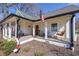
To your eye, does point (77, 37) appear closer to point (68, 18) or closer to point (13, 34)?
point (68, 18)

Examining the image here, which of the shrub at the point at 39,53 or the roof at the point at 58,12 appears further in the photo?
the shrub at the point at 39,53

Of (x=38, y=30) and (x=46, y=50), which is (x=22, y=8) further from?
(x=46, y=50)

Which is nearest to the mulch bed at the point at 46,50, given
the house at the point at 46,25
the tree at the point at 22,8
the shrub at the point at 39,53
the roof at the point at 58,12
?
the shrub at the point at 39,53

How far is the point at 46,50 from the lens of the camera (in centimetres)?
348

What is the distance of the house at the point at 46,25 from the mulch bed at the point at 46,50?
0.17 meters

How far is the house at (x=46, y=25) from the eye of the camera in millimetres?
3416

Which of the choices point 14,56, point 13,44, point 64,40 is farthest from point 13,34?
→ point 64,40

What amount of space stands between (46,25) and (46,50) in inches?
20.9

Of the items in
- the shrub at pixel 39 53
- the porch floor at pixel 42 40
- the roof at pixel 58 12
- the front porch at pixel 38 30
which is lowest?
the shrub at pixel 39 53

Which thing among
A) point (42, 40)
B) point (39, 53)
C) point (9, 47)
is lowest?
point (39, 53)

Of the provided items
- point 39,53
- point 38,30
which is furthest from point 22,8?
point 39,53

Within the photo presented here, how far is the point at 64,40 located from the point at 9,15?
130 cm

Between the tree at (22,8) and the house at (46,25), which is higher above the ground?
the tree at (22,8)

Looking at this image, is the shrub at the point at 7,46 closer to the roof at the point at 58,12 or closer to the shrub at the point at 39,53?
the shrub at the point at 39,53
